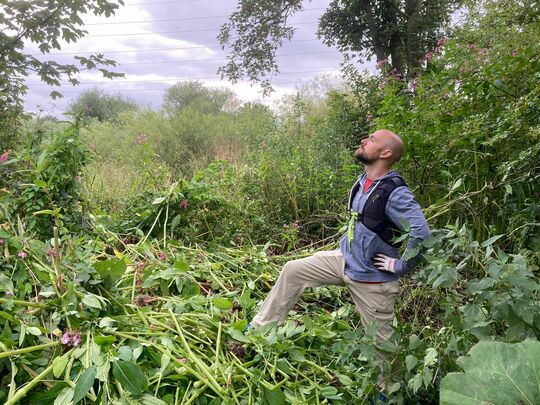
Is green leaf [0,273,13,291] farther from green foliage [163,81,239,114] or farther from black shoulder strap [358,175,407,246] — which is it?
green foliage [163,81,239,114]

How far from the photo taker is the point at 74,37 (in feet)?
14.0

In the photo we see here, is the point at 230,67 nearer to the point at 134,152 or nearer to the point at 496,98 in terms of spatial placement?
the point at 134,152

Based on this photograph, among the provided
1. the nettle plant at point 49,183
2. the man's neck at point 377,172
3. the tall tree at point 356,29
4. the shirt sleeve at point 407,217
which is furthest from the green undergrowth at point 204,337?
the tall tree at point 356,29

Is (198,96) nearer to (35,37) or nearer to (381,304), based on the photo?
(35,37)

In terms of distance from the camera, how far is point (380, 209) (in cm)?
221

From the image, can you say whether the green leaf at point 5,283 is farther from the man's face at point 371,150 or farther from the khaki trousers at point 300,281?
the man's face at point 371,150

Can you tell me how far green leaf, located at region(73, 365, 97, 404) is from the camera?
1.54m

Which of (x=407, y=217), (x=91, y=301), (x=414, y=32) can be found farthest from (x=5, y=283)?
(x=414, y=32)

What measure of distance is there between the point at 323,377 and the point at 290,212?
8.60 feet

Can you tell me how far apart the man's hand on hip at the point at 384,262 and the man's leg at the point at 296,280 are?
237 millimetres

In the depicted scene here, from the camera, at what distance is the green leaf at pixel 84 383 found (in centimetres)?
154

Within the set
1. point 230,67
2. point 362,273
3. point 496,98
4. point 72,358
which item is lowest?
point 72,358

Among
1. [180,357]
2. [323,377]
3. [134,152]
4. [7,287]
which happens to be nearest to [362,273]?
[323,377]

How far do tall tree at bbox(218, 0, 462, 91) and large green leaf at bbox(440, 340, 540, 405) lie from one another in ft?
30.5
